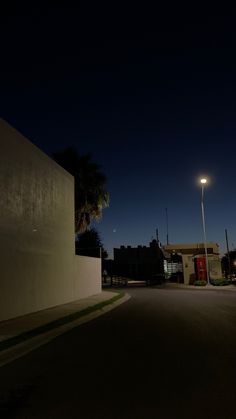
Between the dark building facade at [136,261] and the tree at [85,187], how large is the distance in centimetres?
5277

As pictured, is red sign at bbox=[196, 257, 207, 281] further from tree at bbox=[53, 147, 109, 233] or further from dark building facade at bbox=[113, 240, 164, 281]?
dark building facade at bbox=[113, 240, 164, 281]

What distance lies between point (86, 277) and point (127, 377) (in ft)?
76.0

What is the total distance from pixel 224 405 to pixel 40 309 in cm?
1543

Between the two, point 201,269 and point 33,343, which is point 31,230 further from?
point 201,269

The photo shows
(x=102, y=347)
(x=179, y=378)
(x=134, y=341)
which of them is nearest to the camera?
(x=179, y=378)

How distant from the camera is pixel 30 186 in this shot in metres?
19.5

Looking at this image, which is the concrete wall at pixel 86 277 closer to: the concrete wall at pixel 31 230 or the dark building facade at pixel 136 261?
the concrete wall at pixel 31 230

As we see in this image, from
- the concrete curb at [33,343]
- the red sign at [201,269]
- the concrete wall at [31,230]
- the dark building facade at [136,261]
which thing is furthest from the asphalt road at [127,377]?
the dark building facade at [136,261]

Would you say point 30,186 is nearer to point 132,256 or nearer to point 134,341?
point 134,341

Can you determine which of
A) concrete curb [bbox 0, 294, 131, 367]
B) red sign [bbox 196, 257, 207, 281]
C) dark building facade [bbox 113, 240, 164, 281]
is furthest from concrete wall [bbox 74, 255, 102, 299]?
dark building facade [bbox 113, 240, 164, 281]

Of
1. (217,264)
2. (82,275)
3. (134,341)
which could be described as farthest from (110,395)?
(217,264)

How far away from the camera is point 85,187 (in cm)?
3656

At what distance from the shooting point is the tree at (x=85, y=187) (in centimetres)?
3647

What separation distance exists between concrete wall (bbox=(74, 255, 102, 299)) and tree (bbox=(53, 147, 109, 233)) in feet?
14.6
